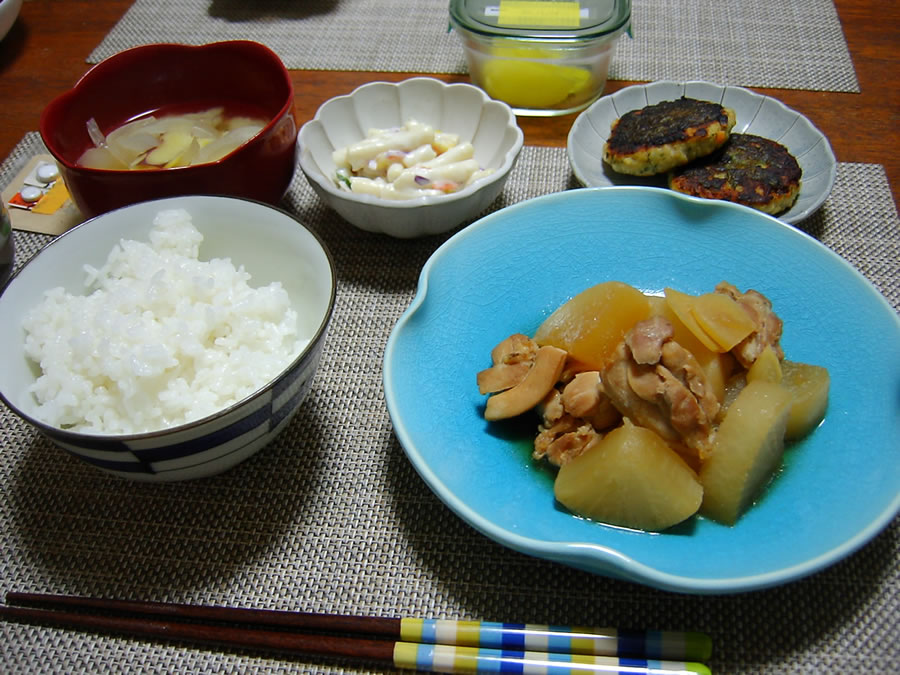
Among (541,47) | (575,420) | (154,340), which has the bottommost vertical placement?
(575,420)

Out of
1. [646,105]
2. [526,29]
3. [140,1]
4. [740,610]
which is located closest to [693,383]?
[740,610]

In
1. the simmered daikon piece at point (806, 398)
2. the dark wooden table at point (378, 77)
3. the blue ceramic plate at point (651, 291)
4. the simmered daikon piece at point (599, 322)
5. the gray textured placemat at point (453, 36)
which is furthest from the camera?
the gray textured placemat at point (453, 36)

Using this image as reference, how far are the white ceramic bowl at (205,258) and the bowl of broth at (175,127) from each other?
0.16 meters

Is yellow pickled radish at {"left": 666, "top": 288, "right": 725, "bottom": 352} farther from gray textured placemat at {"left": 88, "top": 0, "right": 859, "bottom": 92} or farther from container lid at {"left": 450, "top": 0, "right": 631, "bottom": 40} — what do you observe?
gray textured placemat at {"left": 88, "top": 0, "right": 859, "bottom": 92}

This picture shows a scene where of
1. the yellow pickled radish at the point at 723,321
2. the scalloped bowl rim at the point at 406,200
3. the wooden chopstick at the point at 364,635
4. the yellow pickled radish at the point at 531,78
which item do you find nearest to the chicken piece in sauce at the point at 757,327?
the yellow pickled radish at the point at 723,321

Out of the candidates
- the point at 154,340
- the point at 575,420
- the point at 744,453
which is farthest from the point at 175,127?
the point at 744,453

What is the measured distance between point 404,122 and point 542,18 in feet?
1.94

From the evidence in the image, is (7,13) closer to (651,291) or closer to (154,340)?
(154,340)

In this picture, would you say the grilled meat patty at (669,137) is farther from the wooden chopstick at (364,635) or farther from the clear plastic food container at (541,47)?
the wooden chopstick at (364,635)

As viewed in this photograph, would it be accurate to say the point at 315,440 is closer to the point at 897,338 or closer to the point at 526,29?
the point at 897,338

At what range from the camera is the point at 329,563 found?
1.19 meters

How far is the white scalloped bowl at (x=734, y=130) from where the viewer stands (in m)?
1.72

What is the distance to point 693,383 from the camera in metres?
1.09

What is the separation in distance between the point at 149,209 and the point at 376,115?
77 cm
